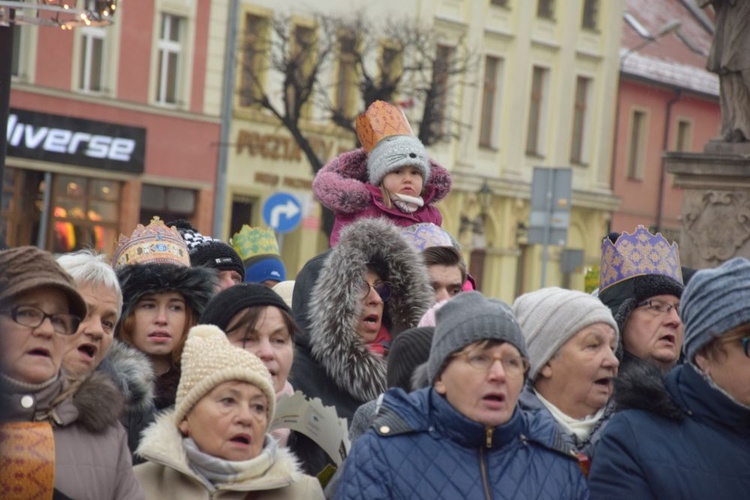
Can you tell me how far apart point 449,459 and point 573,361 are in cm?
94

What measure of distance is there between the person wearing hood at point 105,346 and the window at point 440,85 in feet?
105

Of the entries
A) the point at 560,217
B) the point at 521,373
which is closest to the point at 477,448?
the point at 521,373

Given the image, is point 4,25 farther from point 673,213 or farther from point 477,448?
point 673,213

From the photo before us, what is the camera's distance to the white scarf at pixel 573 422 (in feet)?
18.5

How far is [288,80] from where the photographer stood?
36.9 m

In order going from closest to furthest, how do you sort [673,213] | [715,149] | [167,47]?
[715,149] → [167,47] → [673,213]

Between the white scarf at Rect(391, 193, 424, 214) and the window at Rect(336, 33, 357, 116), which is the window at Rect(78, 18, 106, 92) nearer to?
the window at Rect(336, 33, 357, 116)

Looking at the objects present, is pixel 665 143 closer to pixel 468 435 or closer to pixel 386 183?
pixel 386 183

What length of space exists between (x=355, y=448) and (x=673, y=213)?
4755cm

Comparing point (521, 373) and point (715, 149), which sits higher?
point (715, 149)

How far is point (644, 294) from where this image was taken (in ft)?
22.7

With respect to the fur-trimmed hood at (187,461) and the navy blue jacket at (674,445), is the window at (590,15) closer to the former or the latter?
the fur-trimmed hood at (187,461)

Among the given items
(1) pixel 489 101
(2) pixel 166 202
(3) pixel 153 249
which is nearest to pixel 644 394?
(3) pixel 153 249

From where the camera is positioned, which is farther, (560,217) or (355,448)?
(560,217)
